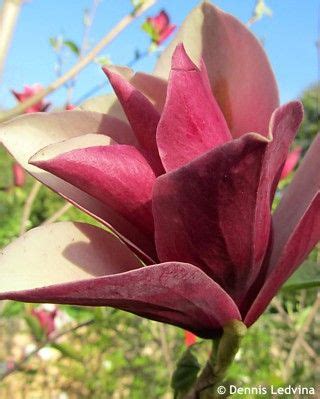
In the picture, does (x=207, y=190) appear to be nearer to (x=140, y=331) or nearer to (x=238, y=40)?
(x=238, y=40)

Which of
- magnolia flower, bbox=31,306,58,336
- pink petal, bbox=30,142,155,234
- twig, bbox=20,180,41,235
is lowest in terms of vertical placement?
magnolia flower, bbox=31,306,58,336

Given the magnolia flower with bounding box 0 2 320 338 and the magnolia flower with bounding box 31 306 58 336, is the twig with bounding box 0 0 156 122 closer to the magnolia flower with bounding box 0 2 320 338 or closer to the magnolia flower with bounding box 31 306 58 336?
the magnolia flower with bounding box 0 2 320 338

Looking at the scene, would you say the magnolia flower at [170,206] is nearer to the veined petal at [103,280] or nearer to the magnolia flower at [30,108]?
the veined petal at [103,280]

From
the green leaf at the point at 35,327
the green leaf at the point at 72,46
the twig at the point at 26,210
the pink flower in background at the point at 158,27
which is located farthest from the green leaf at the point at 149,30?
the green leaf at the point at 35,327

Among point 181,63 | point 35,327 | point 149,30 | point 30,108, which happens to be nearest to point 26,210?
point 30,108

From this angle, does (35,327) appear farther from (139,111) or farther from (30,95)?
(139,111)

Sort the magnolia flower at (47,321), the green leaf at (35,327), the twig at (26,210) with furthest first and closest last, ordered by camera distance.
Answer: the magnolia flower at (47,321)
the green leaf at (35,327)
the twig at (26,210)

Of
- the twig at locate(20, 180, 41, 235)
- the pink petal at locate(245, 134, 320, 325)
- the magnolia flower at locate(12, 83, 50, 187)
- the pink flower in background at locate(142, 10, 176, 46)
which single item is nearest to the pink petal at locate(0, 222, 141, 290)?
the pink petal at locate(245, 134, 320, 325)
